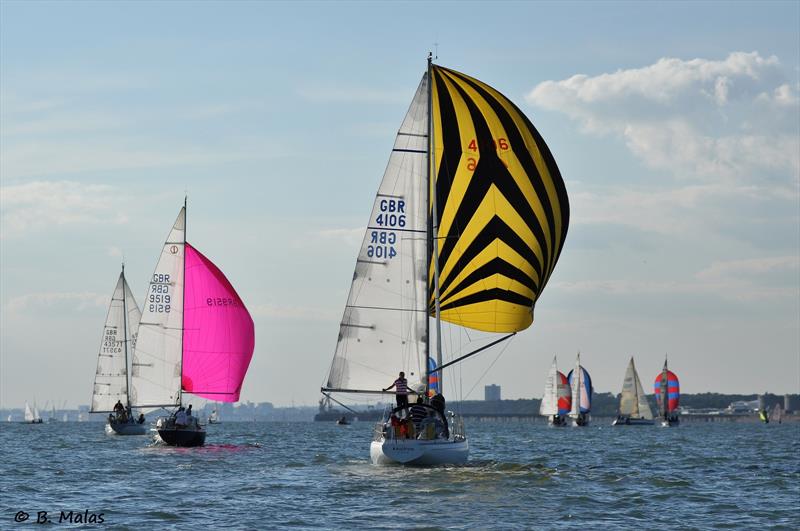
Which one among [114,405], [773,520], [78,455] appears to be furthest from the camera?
[114,405]

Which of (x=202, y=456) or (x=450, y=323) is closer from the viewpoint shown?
(x=450, y=323)

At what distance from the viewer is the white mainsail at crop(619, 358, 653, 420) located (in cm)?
14675

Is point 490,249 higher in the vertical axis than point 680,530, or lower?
higher

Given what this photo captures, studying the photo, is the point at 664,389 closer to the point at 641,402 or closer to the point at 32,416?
the point at 641,402

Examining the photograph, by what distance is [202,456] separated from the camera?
4288cm

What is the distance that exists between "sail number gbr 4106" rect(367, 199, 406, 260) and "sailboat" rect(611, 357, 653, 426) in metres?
117

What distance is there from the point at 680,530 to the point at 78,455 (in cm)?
2972

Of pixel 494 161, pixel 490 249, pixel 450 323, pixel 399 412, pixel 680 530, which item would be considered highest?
pixel 494 161

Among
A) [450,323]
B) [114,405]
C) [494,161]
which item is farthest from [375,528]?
[114,405]

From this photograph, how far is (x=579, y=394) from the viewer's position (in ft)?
430

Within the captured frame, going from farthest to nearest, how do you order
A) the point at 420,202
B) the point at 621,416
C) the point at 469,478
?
the point at 621,416
the point at 420,202
the point at 469,478

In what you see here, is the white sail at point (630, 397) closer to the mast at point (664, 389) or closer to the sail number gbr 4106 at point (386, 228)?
the mast at point (664, 389)

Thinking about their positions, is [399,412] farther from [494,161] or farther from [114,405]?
[114,405]

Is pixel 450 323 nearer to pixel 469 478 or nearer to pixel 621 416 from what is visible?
pixel 469 478
